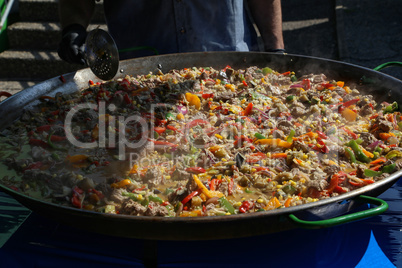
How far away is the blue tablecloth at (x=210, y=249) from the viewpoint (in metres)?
1.99

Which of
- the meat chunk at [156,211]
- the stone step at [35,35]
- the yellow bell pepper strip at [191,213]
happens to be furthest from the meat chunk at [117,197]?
the stone step at [35,35]

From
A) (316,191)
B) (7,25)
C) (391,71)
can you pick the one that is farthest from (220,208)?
(7,25)

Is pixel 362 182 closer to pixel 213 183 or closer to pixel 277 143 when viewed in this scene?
pixel 277 143

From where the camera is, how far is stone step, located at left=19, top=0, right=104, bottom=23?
339 inches

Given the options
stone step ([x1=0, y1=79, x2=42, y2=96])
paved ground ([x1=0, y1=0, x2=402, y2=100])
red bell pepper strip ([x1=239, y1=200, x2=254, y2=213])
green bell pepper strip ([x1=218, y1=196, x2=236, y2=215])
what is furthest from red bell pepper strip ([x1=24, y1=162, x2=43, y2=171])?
paved ground ([x1=0, y1=0, x2=402, y2=100])

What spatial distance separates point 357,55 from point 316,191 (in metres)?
6.43

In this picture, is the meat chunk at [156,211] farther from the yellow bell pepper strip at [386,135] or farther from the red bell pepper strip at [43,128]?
the yellow bell pepper strip at [386,135]


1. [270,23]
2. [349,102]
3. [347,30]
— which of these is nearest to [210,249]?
[349,102]

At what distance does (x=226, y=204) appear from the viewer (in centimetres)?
209

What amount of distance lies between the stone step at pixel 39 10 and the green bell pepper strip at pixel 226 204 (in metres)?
7.27

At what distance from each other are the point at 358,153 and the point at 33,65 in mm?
7370

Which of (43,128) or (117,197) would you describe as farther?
(43,128)

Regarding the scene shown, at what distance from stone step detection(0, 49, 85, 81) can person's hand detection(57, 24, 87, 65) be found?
4783 mm

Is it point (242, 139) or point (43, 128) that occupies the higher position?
point (43, 128)
